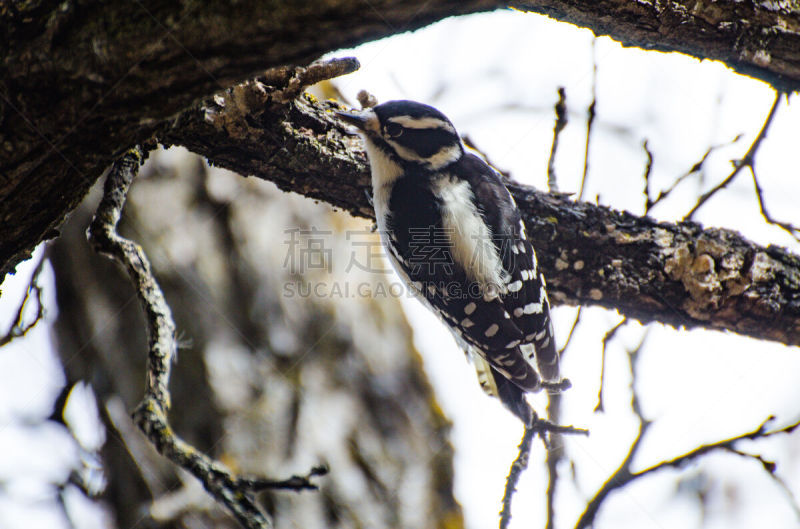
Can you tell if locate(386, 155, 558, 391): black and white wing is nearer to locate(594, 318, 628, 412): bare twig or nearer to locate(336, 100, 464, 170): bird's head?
locate(336, 100, 464, 170): bird's head

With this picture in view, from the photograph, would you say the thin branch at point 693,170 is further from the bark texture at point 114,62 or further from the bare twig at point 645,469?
the bark texture at point 114,62

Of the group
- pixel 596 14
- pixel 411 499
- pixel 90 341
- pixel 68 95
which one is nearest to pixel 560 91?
pixel 596 14

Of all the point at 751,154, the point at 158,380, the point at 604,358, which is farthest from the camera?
the point at 751,154

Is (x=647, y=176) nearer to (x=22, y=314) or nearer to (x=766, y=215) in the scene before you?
(x=766, y=215)

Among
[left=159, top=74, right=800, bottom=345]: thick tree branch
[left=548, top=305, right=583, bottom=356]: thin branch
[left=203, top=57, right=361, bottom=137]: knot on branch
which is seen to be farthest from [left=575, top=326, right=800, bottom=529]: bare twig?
[left=203, top=57, right=361, bottom=137]: knot on branch

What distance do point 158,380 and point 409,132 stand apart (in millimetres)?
1309

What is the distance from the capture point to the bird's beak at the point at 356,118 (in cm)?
182

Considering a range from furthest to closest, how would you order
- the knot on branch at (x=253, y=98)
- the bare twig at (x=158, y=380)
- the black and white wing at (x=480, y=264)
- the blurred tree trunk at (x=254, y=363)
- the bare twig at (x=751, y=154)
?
the blurred tree trunk at (x=254, y=363) < the black and white wing at (x=480, y=264) < the bare twig at (x=751, y=154) < the knot on branch at (x=253, y=98) < the bare twig at (x=158, y=380)

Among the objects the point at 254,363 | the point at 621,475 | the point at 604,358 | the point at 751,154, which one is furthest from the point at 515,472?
the point at 254,363

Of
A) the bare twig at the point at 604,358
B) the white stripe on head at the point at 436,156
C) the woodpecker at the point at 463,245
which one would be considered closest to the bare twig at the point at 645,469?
the bare twig at the point at 604,358

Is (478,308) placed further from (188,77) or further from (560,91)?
(188,77)

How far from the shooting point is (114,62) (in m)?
0.76

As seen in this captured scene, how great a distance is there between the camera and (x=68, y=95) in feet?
2.67

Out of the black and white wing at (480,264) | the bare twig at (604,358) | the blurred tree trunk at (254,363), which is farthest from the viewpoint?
the blurred tree trunk at (254,363)
